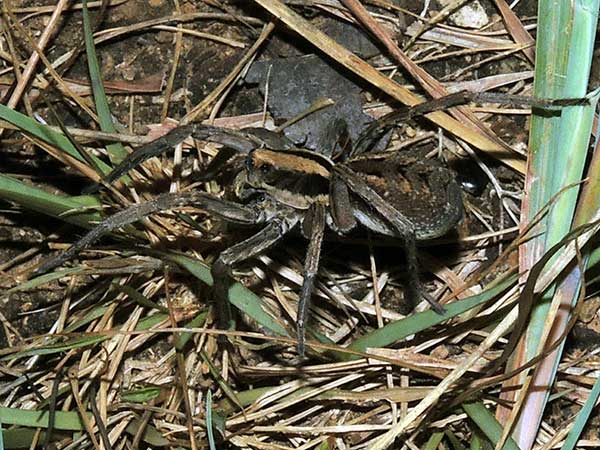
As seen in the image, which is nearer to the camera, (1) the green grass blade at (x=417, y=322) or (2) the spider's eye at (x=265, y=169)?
(1) the green grass blade at (x=417, y=322)

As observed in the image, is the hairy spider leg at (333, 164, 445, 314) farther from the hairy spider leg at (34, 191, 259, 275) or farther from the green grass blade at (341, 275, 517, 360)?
the hairy spider leg at (34, 191, 259, 275)

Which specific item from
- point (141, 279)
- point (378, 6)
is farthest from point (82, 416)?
point (378, 6)

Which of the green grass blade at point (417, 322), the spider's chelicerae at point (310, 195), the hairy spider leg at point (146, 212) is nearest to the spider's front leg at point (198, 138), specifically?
the spider's chelicerae at point (310, 195)

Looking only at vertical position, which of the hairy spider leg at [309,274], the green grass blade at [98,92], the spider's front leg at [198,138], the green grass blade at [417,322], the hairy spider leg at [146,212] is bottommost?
the green grass blade at [417,322]

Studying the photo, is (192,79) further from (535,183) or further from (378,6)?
(535,183)

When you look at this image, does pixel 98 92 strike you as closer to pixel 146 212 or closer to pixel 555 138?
pixel 146 212

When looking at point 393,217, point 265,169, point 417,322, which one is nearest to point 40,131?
point 265,169

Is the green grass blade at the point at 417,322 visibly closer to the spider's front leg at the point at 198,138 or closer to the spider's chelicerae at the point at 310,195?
the spider's chelicerae at the point at 310,195
